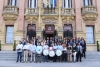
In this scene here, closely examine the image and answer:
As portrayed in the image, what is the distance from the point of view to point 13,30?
19328 mm

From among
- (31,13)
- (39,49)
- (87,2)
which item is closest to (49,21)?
(31,13)

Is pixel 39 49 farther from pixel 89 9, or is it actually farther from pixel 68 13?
pixel 89 9

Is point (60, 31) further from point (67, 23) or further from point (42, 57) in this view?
point (42, 57)

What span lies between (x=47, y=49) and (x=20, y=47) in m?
2.46

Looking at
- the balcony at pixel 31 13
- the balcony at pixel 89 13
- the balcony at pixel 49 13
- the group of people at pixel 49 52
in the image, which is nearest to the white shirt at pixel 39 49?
the group of people at pixel 49 52

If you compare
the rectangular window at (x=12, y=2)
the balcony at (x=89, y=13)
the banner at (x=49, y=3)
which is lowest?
the balcony at (x=89, y=13)

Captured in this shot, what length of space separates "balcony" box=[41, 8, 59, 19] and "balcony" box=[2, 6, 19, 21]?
388 cm

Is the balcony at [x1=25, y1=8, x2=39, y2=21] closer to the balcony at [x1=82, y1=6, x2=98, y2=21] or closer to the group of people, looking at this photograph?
the balcony at [x1=82, y1=6, x2=98, y2=21]

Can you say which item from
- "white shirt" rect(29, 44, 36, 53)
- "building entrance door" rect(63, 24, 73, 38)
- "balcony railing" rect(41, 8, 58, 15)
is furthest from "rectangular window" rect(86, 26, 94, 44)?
"white shirt" rect(29, 44, 36, 53)

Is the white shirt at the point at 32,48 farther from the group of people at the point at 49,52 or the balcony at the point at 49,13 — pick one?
the balcony at the point at 49,13

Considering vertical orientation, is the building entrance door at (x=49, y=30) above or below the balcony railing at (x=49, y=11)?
below

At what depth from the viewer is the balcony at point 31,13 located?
1909cm

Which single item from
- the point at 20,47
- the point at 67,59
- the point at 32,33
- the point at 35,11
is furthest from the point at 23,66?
the point at 35,11

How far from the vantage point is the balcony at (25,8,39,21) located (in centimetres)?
1909
